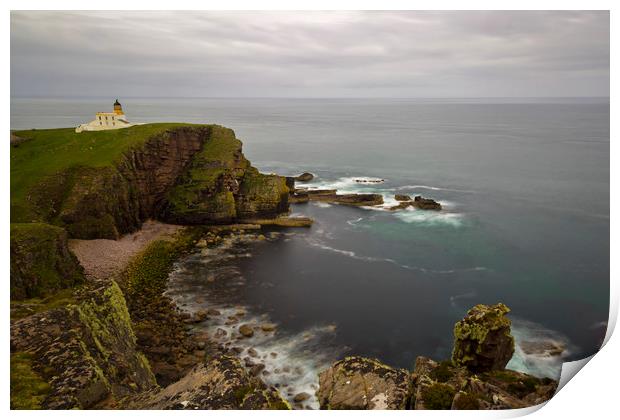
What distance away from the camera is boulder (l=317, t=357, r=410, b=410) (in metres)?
14.6

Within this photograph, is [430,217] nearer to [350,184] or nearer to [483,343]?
[350,184]

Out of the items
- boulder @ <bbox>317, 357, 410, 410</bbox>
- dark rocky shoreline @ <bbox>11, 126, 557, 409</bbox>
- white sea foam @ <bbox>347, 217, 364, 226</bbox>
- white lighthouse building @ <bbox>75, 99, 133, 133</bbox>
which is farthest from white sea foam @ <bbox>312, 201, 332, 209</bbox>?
boulder @ <bbox>317, 357, 410, 410</bbox>

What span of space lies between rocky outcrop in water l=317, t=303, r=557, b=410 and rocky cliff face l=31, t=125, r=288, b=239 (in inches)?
1262

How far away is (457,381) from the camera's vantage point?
16188 mm

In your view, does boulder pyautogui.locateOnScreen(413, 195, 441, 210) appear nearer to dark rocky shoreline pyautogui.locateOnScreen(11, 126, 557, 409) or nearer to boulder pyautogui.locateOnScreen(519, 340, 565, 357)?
dark rocky shoreline pyautogui.locateOnScreen(11, 126, 557, 409)

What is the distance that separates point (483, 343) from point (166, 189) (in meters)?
42.4

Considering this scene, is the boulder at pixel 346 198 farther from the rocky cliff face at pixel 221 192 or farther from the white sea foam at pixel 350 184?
the rocky cliff face at pixel 221 192

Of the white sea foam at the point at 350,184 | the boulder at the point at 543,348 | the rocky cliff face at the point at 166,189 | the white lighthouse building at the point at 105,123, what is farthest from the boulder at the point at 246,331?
the white sea foam at the point at 350,184

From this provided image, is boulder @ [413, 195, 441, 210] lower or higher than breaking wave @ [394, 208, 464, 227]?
higher

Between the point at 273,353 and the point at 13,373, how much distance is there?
46.2 ft

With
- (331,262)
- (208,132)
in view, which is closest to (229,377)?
(331,262)

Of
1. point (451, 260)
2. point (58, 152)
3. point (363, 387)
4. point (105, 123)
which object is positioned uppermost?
point (105, 123)

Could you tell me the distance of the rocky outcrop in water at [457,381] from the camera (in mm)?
14117

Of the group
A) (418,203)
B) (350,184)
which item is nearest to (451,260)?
(418,203)
